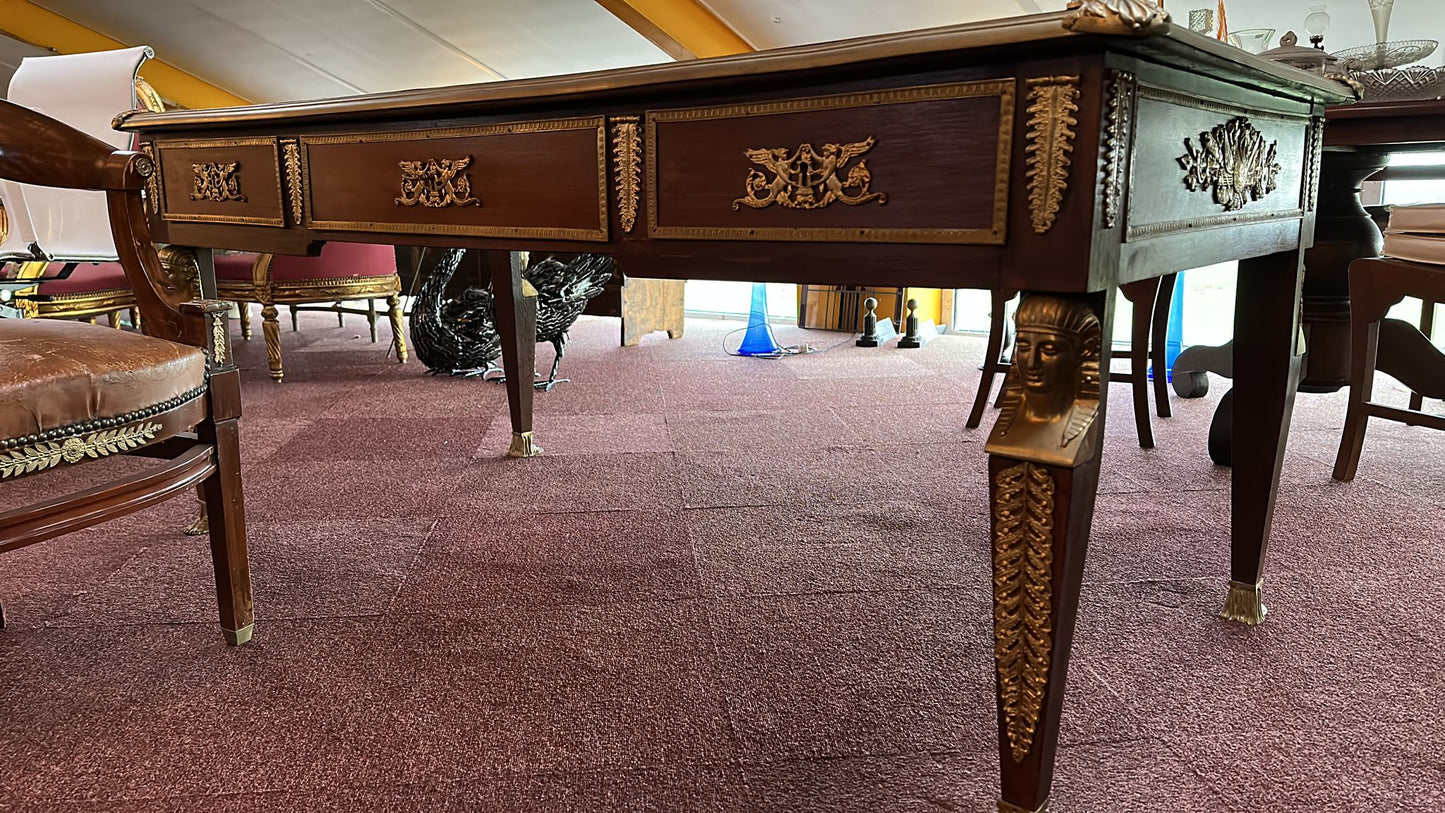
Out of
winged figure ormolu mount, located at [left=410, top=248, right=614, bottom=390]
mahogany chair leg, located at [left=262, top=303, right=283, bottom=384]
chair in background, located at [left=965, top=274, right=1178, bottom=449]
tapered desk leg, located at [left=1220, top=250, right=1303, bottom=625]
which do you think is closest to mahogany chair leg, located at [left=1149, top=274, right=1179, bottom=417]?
chair in background, located at [left=965, top=274, right=1178, bottom=449]

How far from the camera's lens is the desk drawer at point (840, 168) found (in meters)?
0.89

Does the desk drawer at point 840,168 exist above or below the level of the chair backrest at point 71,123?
below

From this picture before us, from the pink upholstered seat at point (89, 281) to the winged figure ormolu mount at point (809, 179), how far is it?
9.75 feet

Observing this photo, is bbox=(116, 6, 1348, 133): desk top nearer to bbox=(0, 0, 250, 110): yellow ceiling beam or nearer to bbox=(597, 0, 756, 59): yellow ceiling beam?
bbox=(597, 0, 756, 59): yellow ceiling beam

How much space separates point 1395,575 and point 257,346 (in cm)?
483

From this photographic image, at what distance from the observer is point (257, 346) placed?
189 inches

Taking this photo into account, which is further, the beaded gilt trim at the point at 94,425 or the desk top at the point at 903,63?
the beaded gilt trim at the point at 94,425

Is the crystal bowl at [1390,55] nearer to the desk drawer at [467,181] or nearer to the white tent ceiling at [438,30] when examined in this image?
the desk drawer at [467,181]

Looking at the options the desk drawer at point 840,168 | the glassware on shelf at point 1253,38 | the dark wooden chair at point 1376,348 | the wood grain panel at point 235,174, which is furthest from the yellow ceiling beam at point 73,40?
the dark wooden chair at point 1376,348

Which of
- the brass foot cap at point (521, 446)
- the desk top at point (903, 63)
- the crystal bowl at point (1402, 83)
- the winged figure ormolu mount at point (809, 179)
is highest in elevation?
the crystal bowl at point (1402, 83)

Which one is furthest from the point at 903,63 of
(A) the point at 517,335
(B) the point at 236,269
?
(B) the point at 236,269

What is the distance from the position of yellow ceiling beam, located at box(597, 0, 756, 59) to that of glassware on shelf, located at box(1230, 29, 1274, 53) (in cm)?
351

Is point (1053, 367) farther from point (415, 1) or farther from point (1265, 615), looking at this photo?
point (415, 1)

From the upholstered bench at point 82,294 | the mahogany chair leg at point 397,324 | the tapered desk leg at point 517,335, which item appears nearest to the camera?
the tapered desk leg at point 517,335
